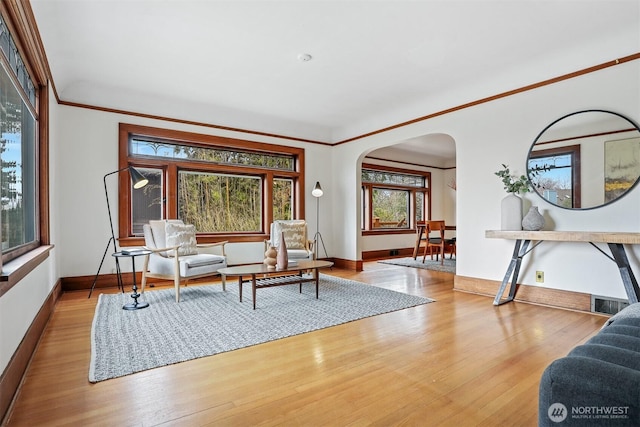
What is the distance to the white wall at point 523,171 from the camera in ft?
10.4

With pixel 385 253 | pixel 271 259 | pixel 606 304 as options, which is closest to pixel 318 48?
pixel 271 259

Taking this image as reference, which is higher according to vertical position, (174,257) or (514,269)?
(174,257)

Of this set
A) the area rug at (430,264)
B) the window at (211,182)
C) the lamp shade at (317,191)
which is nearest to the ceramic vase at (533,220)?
the area rug at (430,264)

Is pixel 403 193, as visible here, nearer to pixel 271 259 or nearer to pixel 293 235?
pixel 293 235

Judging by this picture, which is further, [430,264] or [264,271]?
[430,264]

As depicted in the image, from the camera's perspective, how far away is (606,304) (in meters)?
3.25

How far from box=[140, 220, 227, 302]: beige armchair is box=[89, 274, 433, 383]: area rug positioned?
276mm

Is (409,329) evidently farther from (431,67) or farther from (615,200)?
(431,67)

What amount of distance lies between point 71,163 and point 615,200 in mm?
6004

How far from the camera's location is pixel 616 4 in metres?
2.71

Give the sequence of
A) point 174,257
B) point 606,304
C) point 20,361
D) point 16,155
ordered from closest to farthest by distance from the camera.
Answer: point 20,361 → point 16,155 → point 606,304 → point 174,257

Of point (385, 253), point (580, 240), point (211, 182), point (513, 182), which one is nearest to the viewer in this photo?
point (580, 240)

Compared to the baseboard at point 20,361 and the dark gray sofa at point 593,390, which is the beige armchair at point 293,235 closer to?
the baseboard at point 20,361

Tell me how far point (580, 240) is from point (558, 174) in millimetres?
801
